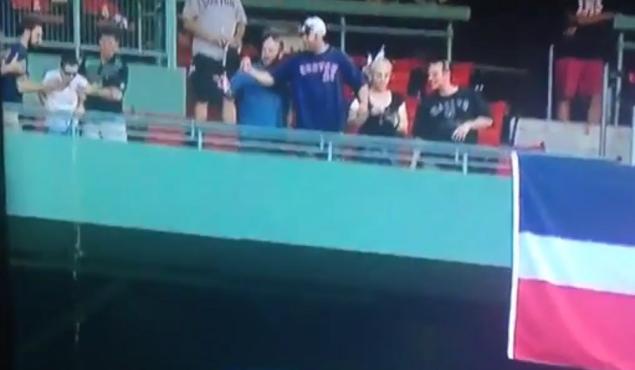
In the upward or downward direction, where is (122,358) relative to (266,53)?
downward

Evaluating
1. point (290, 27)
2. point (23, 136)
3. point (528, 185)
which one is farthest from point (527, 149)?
point (23, 136)

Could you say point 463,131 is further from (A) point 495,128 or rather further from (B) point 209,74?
(B) point 209,74

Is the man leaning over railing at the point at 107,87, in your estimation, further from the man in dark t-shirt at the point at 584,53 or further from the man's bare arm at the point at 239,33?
the man in dark t-shirt at the point at 584,53

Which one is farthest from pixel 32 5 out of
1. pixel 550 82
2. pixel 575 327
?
pixel 575 327

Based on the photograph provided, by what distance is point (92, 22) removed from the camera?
1449mm

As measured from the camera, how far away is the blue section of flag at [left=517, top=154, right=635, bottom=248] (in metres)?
1.30

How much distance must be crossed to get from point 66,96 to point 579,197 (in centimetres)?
59

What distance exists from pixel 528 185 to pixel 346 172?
0.20 m

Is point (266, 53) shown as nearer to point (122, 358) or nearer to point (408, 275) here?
point (408, 275)

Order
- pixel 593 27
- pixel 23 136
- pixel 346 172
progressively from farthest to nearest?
pixel 23 136 → pixel 346 172 → pixel 593 27

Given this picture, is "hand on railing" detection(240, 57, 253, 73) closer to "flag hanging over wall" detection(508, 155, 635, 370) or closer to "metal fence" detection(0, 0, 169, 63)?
"metal fence" detection(0, 0, 169, 63)

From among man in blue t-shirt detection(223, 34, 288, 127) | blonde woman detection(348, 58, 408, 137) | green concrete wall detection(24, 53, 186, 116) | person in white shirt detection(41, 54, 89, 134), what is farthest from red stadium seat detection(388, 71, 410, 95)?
person in white shirt detection(41, 54, 89, 134)

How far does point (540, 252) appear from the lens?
4.40 feet

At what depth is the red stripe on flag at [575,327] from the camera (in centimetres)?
133
